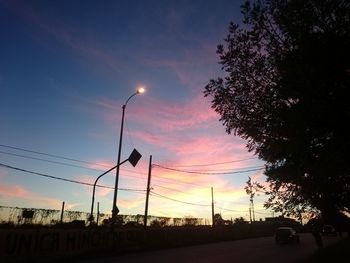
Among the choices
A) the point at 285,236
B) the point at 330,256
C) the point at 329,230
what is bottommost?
the point at 330,256

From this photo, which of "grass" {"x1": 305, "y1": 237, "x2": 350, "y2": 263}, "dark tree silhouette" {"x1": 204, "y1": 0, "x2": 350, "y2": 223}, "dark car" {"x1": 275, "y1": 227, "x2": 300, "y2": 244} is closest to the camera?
"dark tree silhouette" {"x1": 204, "y1": 0, "x2": 350, "y2": 223}

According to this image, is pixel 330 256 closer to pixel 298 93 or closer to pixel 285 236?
pixel 298 93

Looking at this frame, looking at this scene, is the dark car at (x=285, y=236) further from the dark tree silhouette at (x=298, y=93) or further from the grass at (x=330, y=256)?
the dark tree silhouette at (x=298, y=93)

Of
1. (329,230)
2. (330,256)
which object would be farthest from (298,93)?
(329,230)

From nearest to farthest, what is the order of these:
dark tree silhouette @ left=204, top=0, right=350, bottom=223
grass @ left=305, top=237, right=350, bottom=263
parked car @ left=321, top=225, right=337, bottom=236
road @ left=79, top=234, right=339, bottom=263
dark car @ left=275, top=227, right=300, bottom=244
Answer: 1. dark tree silhouette @ left=204, top=0, right=350, bottom=223
2. grass @ left=305, top=237, right=350, bottom=263
3. road @ left=79, top=234, right=339, bottom=263
4. dark car @ left=275, top=227, right=300, bottom=244
5. parked car @ left=321, top=225, right=337, bottom=236

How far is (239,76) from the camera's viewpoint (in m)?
17.5

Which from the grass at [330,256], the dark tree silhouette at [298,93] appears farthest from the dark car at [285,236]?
the dark tree silhouette at [298,93]

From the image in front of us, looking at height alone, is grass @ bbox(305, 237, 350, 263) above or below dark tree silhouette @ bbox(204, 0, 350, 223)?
below

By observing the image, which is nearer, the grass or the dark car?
the grass

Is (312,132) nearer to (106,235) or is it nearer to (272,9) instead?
(272,9)

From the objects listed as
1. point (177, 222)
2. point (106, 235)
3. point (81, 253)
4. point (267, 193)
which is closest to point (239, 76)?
point (267, 193)

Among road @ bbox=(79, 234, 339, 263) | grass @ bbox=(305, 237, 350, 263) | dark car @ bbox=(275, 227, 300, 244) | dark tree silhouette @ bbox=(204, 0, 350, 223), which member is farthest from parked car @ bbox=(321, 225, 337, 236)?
dark tree silhouette @ bbox=(204, 0, 350, 223)

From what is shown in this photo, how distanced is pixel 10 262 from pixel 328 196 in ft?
53.6

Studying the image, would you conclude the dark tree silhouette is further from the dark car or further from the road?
the dark car
